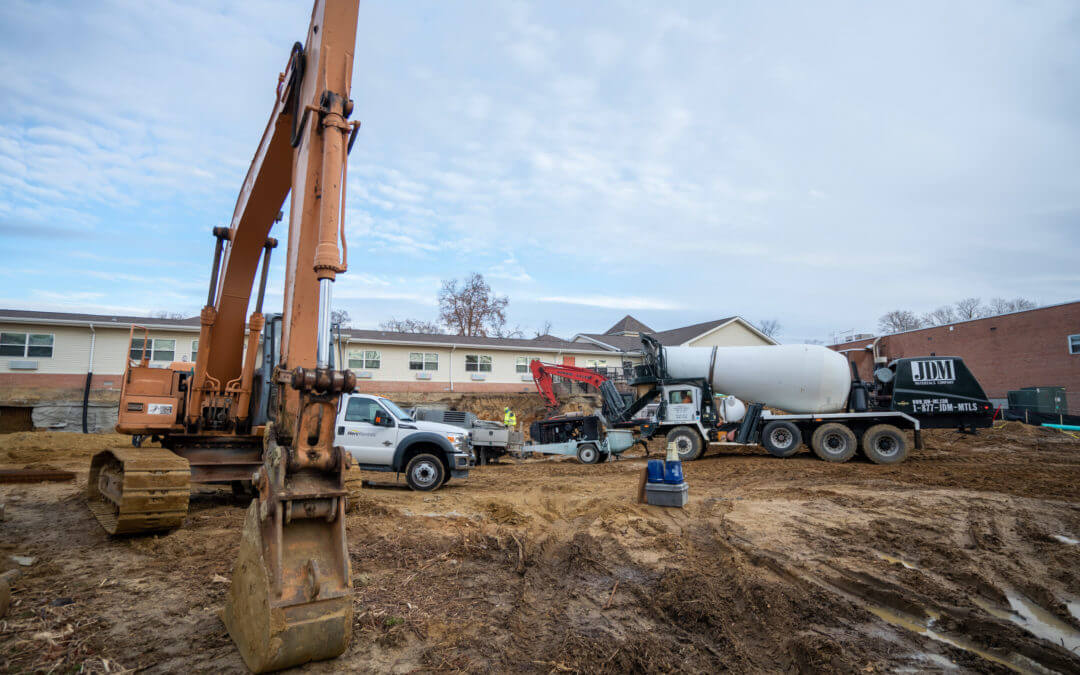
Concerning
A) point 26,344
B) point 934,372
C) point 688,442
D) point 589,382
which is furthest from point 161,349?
point 934,372

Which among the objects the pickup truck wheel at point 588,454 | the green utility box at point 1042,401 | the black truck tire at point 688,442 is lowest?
the pickup truck wheel at point 588,454

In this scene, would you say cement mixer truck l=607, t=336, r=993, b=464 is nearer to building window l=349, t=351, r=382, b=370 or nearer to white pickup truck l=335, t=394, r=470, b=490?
white pickup truck l=335, t=394, r=470, b=490

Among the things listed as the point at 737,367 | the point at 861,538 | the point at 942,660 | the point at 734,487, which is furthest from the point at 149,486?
the point at 737,367

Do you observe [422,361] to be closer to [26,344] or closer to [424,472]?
[26,344]

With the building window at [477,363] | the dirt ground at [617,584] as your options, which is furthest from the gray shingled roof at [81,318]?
the dirt ground at [617,584]

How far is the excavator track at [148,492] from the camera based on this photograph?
629 centimetres

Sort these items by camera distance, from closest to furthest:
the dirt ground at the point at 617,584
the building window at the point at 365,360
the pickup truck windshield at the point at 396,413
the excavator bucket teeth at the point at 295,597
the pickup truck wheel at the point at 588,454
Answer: the excavator bucket teeth at the point at 295,597 < the dirt ground at the point at 617,584 < the pickup truck windshield at the point at 396,413 < the pickup truck wheel at the point at 588,454 < the building window at the point at 365,360

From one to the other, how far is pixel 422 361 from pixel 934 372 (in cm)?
2281

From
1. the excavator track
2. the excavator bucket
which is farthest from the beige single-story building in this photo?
the excavator bucket

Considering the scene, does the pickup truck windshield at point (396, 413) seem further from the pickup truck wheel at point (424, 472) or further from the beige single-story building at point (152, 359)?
the beige single-story building at point (152, 359)

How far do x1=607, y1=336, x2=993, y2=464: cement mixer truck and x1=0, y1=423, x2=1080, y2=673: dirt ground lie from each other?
5342 mm

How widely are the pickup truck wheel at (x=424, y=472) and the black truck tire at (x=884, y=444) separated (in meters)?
11.5

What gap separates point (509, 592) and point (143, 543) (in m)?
4.51

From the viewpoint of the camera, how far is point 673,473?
27.9 feet
